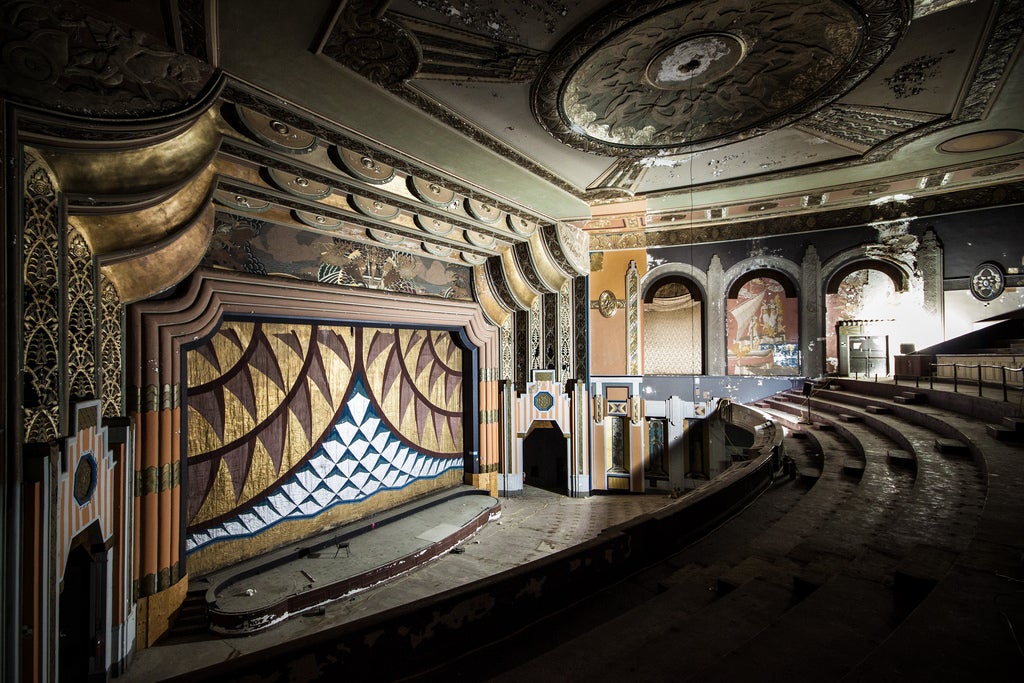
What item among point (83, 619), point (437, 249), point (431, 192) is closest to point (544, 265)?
point (437, 249)

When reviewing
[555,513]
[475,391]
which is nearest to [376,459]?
[475,391]

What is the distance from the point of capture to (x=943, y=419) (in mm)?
4832

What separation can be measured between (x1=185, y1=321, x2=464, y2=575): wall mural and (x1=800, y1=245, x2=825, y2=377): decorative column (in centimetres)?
741

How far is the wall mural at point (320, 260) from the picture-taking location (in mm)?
5703

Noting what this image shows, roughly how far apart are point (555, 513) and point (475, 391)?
9.50 ft

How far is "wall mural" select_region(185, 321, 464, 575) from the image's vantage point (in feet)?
18.8

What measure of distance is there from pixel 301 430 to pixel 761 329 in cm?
1104

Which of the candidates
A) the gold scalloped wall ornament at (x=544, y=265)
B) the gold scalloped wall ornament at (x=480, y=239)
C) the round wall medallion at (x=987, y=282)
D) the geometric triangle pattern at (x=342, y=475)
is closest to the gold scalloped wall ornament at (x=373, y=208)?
the gold scalloped wall ornament at (x=480, y=239)

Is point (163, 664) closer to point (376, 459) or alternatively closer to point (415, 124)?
point (376, 459)

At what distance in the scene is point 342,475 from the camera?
7.21 metres

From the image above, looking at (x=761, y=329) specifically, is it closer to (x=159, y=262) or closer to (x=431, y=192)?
(x=431, y=192)

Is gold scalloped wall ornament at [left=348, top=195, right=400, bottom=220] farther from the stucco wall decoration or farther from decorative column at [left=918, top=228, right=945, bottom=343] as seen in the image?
decorative column at [left=918, top=228, right=945, bottom=343]

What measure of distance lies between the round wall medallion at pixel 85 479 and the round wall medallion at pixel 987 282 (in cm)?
1234

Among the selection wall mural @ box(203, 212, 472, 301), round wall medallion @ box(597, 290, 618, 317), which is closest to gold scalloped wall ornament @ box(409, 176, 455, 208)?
wall mural @ box(203, 212, 472, 301)
